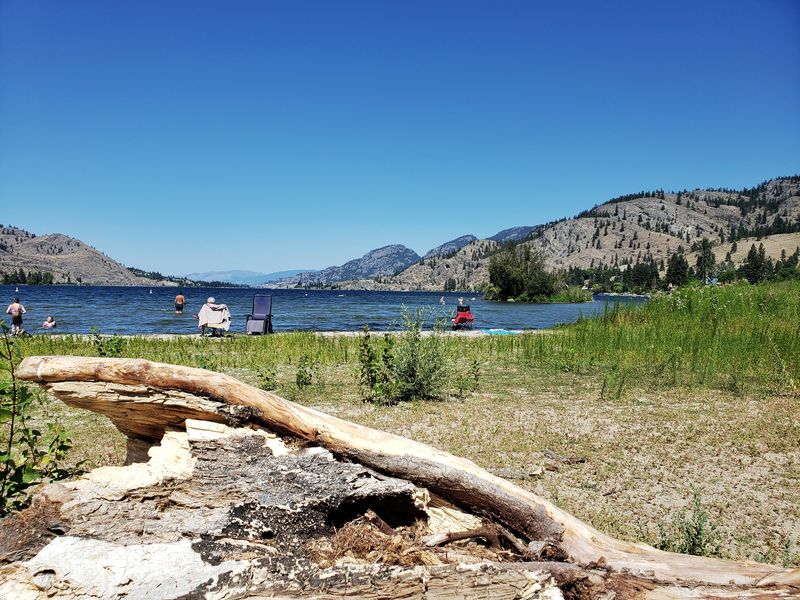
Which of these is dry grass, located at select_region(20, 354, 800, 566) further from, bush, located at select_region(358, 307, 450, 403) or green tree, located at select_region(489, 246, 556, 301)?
green tree, located at select_region(489, 246, 556, 301)

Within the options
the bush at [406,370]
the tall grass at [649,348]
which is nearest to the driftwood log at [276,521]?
the bush at [406,370]

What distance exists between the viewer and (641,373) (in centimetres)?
1122

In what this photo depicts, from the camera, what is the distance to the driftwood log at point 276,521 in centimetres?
226

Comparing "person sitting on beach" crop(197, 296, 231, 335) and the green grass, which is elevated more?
"person sitting on beach" crop(197, 296, 231, 335)

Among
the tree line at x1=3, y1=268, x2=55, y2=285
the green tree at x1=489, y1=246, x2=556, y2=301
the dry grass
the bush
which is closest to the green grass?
the dry grass

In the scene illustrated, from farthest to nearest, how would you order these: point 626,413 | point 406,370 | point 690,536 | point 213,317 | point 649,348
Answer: point 213,317
point 649,348
point 406,370
point 626,413
point 690,536

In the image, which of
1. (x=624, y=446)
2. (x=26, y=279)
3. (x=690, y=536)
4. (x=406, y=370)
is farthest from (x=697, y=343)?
(x=26, y=279)

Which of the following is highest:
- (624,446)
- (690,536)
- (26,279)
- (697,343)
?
(26,279)

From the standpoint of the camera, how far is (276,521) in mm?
2703

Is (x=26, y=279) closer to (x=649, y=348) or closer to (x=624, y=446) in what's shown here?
(x=649, y=348)

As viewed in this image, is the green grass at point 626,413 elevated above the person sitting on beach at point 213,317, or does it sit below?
below

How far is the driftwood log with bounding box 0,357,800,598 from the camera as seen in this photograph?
226cm

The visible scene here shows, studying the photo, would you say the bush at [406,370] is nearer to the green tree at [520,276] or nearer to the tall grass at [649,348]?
the tall grass at [649,348]

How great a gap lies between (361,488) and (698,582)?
174 cm
